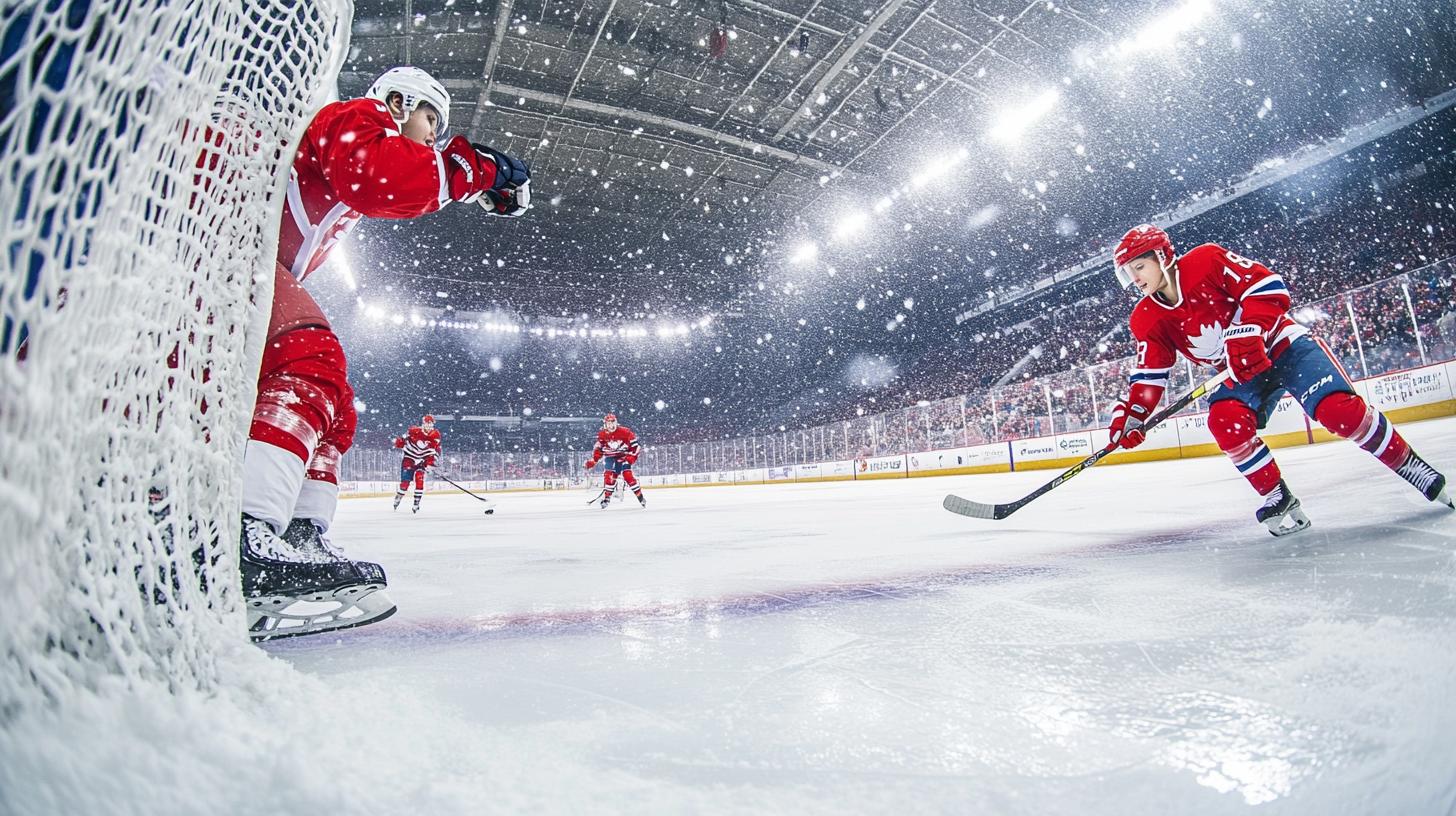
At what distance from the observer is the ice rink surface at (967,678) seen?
453 millimetres

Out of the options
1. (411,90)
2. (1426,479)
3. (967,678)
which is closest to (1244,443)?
(1426,479)

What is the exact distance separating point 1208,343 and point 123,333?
9.46 ft

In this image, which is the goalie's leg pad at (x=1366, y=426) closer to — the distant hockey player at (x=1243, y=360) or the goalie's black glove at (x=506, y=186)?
the distant hockey player at (x=1243, y=360)

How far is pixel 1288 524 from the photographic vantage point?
1783 millimetres

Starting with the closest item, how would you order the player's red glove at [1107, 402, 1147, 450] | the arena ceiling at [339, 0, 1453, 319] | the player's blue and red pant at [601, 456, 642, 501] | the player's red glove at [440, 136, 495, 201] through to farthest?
the player's red glove at [440, 136, 495, 201], the player's red glove at [1107, 402, 1147, 450], the player's blue and red pant at [601, 456, 642, 501], the arena ceiling at [339, 0, 1453, 319]

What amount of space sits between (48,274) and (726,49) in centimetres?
1092

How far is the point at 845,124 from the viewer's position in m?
12.1

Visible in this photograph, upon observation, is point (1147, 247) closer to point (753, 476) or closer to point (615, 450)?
point (615, 450)

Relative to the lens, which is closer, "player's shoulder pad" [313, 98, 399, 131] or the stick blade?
"player's shoulder pad" [313, 98, 399, 131]

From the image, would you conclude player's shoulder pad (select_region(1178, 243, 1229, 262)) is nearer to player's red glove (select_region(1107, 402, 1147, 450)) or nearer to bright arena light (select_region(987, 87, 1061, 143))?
player's red glove (select_region(1107, 402, 1147, 450))

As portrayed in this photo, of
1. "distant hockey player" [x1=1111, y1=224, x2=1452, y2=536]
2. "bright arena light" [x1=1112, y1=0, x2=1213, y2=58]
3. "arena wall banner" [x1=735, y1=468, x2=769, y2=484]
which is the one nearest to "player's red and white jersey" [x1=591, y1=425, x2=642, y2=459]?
"distant hockey player" [x1=1111, y1=224, x2=1452, y2=536]

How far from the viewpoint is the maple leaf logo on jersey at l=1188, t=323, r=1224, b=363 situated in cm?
219

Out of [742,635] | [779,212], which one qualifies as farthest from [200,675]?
[779,212]

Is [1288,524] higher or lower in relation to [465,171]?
lower
